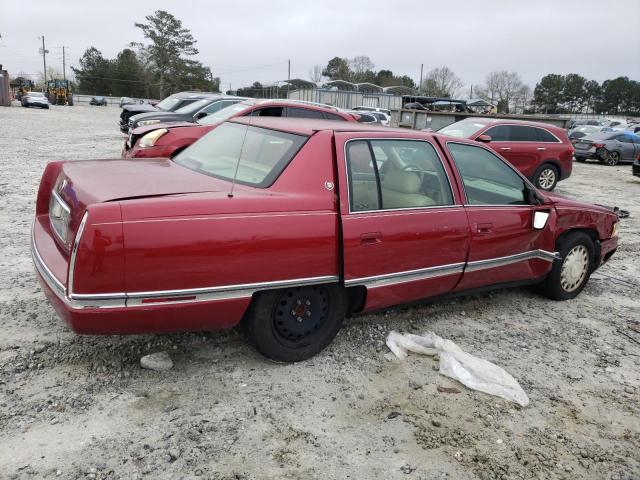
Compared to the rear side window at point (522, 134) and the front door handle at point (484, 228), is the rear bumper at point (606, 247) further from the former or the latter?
the rear side window at point (522, 134)

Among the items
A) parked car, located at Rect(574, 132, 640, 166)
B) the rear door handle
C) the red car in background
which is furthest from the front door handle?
parked car, located at Rect(574, 132, 640, 166)

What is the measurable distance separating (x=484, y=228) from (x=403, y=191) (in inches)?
30.7

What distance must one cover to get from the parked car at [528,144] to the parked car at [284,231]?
682 cm

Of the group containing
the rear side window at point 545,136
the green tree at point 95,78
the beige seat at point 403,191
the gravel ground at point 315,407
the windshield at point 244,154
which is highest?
the green tree at point 95,78

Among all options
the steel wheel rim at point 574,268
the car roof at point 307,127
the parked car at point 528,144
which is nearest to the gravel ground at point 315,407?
the steel wheel rim at point 574,268

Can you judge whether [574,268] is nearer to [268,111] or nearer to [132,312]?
[132,312]

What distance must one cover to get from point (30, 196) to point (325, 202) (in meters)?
5.97

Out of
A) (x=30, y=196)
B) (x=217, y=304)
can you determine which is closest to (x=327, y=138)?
(x=217, y=304)

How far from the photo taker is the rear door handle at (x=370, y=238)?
336 centimetres

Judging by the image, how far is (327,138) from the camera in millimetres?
3473

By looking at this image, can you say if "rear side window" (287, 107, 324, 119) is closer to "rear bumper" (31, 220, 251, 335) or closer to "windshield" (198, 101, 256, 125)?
"windshield" (198, 101, 256, 125)

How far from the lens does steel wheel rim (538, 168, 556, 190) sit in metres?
11.7

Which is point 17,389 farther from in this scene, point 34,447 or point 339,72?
point 339,72

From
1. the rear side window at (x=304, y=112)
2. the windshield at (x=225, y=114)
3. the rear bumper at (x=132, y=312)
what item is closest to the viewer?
the rear bumper at (x=132, y=312)
